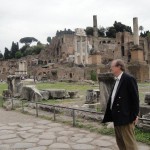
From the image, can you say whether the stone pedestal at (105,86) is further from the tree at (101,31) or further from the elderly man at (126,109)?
the tree at (101,31)

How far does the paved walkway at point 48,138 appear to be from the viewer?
6.38 meters

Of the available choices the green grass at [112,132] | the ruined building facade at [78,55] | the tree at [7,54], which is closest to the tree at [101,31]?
the ruined building facade at [78,55]

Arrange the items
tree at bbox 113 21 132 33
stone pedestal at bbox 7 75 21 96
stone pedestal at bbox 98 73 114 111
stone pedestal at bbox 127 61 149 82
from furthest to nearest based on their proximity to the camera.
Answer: tree at bbox 113 21 132 33, stone pedestal at bbox 127 61 149 82, stone pedestal at bbox 7 75 21 96, stone pedestal at bbox 98 73 114 111

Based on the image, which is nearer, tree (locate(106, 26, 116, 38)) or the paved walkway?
the paved walkway

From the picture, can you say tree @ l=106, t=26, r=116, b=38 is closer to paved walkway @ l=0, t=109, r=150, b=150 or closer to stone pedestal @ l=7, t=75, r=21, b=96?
stone pedestal @ l=7, t=75, r=21, b=96

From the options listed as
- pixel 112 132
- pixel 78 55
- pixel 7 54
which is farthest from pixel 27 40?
pixel 112 132

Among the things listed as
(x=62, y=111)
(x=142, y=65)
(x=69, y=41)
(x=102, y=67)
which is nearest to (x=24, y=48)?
(x=69, y=41)

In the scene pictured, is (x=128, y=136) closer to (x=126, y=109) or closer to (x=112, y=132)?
(x=126, y=109)

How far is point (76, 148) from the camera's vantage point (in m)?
6.23

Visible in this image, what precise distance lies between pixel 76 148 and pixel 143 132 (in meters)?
1.69

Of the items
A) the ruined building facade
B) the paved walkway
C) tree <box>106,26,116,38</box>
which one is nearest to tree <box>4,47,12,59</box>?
the ruined building facade

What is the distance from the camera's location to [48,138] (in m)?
7.16

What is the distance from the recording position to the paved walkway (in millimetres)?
6375

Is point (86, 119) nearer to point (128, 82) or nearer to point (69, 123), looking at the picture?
point (69, 123)
